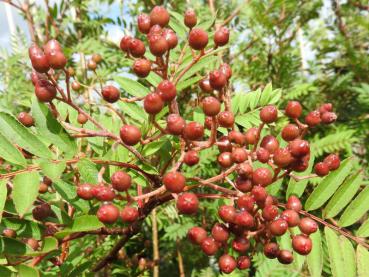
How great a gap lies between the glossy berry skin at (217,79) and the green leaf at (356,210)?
44 cm

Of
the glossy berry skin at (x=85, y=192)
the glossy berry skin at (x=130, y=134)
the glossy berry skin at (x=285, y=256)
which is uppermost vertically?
→ the glossy berry skin at (x=130, y=134)

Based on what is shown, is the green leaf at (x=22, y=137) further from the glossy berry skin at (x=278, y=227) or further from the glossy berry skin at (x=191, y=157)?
the glossy berry skin at (x=278, y=227)

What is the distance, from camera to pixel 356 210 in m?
1.05

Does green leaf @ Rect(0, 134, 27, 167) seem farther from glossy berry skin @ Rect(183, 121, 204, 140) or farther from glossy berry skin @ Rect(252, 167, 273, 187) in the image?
glossy berry skin @ Rect(252, 167, 273, 187)

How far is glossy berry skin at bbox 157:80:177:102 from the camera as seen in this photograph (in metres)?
0.84

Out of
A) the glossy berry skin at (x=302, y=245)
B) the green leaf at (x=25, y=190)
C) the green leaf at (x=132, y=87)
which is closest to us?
the green leaf at (x=25, y=190)

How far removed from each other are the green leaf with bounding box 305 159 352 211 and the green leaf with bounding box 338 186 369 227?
54 mm

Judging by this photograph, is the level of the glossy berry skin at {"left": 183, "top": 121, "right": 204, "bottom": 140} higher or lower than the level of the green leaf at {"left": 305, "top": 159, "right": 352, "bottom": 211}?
higher

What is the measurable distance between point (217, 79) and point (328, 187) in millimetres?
406

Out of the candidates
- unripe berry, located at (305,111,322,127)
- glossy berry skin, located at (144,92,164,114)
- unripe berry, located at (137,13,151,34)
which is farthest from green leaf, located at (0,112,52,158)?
unripe berry, located at (305,111,322,127)

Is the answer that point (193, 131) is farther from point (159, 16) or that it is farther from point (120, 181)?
point (159, 16)

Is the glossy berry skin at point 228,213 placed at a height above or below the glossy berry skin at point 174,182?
below

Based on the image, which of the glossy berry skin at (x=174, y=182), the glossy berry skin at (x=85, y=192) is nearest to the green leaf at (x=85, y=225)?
the glossy berry skin at (x=85, y=192)

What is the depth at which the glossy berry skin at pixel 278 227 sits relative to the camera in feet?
2.74
